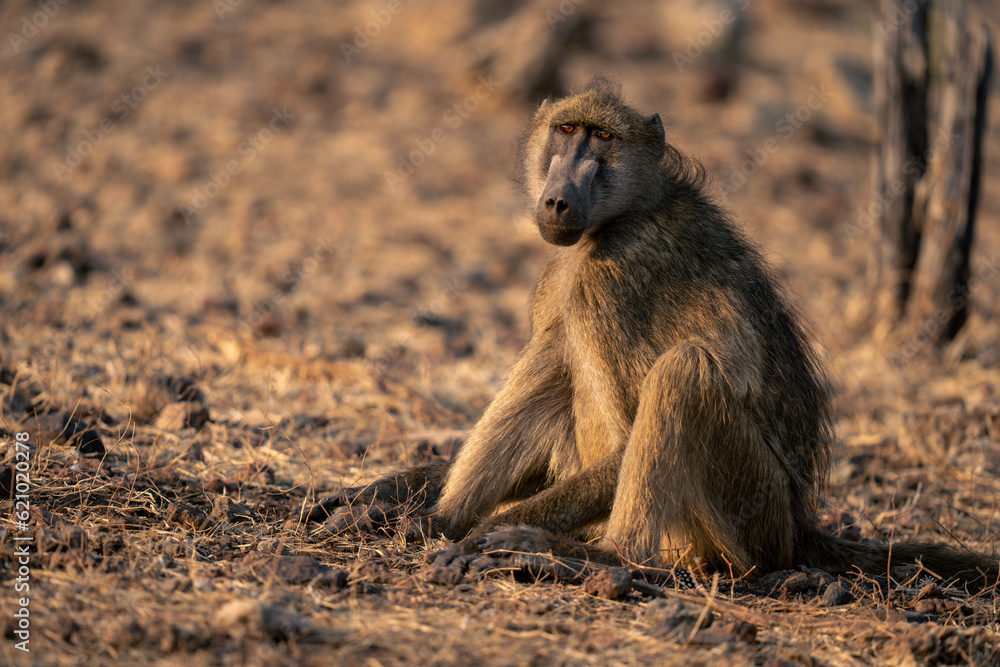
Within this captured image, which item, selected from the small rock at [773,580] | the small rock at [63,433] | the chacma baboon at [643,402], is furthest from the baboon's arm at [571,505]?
the small rock at [63,433]

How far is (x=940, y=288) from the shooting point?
5652 mm

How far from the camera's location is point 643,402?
255 cm

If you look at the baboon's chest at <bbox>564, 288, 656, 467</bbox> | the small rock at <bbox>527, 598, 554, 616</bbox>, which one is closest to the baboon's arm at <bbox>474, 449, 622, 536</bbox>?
the baboon's chest at <bbox>564, 288, 656, 467</bbox>

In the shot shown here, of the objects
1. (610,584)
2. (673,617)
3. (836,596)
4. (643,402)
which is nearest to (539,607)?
(610,584)

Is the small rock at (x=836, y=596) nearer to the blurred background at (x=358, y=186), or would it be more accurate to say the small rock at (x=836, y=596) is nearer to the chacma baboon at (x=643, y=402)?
the chacma baboon at (x=643, y=402)

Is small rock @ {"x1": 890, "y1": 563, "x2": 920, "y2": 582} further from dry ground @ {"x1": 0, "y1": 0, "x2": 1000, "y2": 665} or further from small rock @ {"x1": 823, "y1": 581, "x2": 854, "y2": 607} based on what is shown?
small rock @ {"x1": 823, "y1": 581, "x2": 854, "y2": 607}

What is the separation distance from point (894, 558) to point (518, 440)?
4.12 ft

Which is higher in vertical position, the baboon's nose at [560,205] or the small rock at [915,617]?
the baboon's nose at [560,205]

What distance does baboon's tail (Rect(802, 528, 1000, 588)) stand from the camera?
274cm

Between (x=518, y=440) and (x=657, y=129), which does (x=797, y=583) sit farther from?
(x=657, y=129)

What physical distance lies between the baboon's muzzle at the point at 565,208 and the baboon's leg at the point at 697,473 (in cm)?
51

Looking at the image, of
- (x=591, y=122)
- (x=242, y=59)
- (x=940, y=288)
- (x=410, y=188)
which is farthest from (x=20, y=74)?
(x=940, y=288)

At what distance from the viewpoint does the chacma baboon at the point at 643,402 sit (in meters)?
2.56

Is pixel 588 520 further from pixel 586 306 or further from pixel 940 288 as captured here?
pixel 940 288
